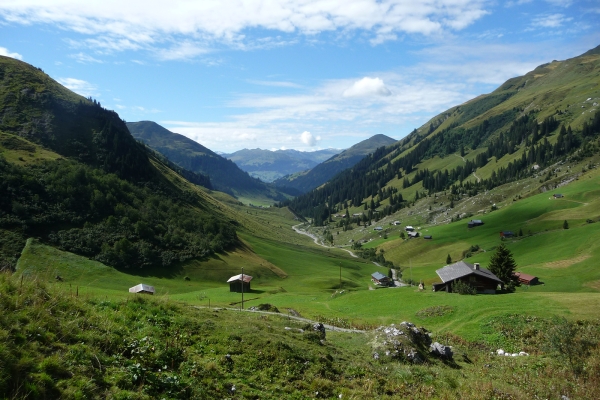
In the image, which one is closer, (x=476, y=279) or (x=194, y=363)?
(x=194, y=363)

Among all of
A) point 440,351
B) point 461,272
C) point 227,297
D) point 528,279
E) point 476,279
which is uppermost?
point 440,351

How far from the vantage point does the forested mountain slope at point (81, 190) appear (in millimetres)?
91000

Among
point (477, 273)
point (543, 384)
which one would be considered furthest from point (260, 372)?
point (477, 273)

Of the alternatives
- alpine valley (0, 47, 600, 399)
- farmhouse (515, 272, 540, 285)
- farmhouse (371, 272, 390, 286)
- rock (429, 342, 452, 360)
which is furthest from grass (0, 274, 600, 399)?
farmhouse (371, 272, 390, 286)

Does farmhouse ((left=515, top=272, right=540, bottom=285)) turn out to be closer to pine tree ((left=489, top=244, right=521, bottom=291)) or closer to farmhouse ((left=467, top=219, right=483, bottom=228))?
pine tree ((left=489, top=244, right=521, bottom=291))

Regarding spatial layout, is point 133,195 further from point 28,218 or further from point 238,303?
point 238,303

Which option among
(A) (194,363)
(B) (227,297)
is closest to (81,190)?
(B) (227,297)

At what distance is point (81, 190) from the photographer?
10612 centimetres

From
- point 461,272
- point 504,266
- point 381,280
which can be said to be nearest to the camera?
point 461,272

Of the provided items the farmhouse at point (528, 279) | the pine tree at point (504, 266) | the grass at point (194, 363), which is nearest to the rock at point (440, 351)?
the grass at point (194, 363)

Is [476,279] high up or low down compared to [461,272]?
down

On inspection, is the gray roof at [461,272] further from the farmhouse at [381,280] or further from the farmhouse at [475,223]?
the farmhouse at [475,223]

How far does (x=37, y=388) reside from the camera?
940 centimetres

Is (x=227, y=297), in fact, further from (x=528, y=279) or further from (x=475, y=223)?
(x=475, y=223)
